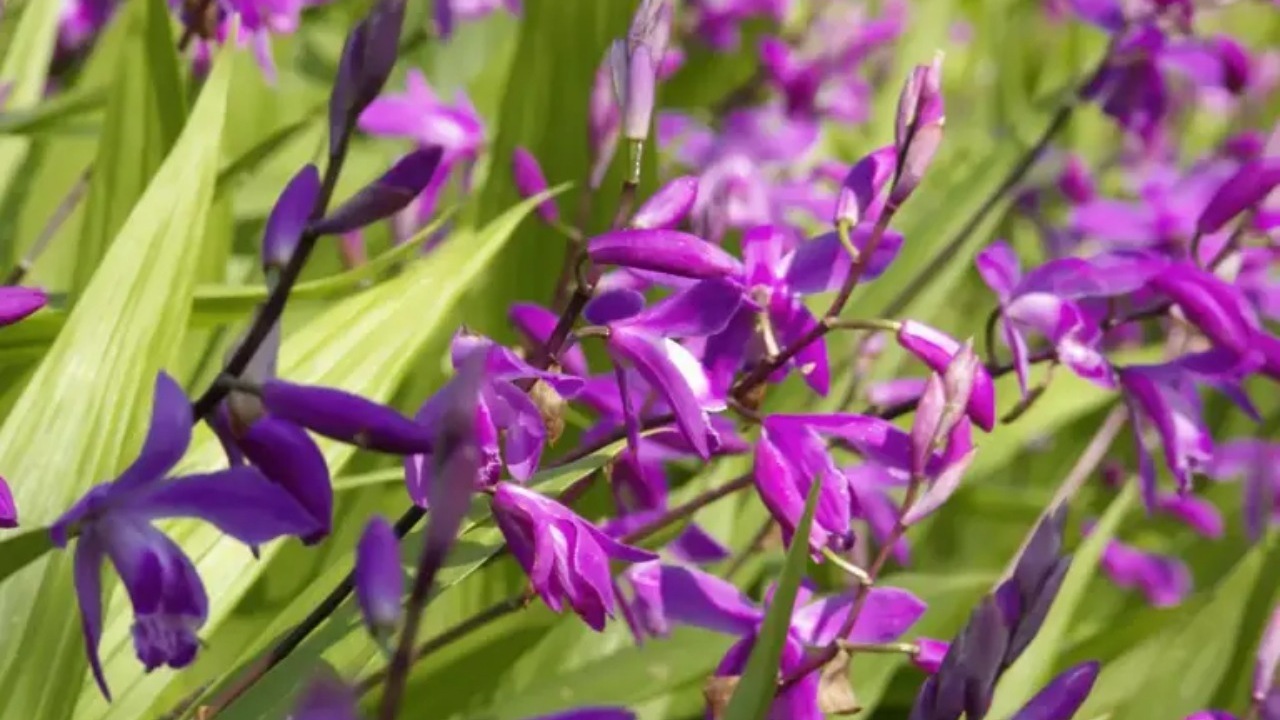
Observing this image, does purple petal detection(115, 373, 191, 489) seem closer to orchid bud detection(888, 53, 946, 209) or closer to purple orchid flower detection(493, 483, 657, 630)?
purple orchid flower detection(493, 483, 657, 630)

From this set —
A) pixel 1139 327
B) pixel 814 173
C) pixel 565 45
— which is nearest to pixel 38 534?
pixel 565 45

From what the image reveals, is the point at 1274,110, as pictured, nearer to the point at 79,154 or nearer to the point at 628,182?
the point at 79,154

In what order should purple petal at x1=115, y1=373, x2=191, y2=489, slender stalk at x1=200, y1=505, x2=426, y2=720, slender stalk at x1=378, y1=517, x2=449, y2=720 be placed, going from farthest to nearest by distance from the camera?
slender stalk at x1=200, y1=505, x2=426, y2=720
purple petal at x1=115, y1=373, x2=191, y2=489
slender stalk at x1=378, y1=517, x2=449, y2=720

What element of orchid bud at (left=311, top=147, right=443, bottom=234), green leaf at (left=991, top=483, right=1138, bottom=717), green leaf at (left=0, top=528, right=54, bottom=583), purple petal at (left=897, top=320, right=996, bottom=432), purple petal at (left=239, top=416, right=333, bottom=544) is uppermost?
orchid bud at (left=311, top=147, right=443, bottom=234)

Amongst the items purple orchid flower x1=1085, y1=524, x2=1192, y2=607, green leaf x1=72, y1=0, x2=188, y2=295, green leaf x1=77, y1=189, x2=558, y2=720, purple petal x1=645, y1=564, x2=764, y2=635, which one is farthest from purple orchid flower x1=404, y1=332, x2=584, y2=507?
purple orchid flower x1=1085, y1=524, x2=1192, y2=607

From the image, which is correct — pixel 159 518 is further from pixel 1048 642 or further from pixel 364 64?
pixel 1048 642

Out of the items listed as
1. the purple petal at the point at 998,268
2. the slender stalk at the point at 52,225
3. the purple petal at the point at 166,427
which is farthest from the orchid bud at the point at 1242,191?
the slender stalk at the point at 52,225
